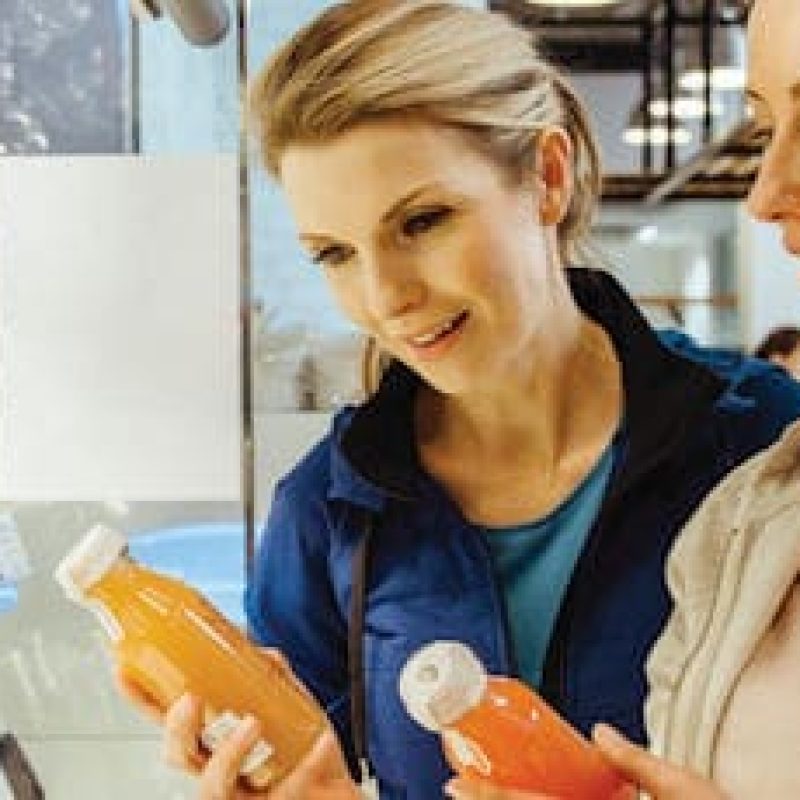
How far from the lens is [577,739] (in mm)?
1030

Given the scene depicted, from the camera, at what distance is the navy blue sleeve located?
141cm

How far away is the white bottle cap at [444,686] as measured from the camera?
1000 mm

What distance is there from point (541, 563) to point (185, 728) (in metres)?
0.35

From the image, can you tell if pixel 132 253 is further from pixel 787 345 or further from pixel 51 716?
pixel 787 345

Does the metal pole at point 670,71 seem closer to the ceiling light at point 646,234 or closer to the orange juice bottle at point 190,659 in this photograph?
the ceiling light at point 646,234

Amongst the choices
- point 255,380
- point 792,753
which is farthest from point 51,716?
point 792,753

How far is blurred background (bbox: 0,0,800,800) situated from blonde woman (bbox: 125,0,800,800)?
14 cm

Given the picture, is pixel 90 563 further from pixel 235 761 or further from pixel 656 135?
pixel 656 135

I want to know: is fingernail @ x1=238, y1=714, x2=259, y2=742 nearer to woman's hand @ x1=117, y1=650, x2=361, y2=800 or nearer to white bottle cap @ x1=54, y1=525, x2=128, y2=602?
woman's hand @ x1=117, y1=650, x2=361, y2=800

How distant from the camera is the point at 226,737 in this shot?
1.13 meters

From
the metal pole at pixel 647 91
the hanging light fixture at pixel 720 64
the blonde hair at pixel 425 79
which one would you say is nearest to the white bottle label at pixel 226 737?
the blonde hair at pixel 425 79

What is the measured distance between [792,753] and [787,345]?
2.73ft

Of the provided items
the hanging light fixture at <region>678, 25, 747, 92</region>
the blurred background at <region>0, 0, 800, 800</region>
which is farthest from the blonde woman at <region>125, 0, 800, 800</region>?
the hanging light fixture at <region>678, 25, 747, 92</region>

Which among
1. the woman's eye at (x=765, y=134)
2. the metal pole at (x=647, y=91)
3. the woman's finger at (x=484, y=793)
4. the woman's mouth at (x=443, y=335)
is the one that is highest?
the woman's eye at (x=765, y=134)
